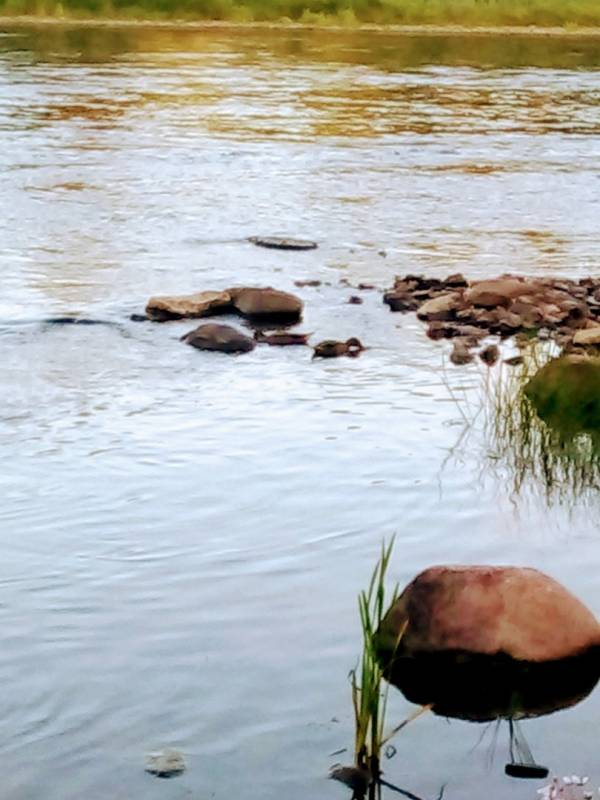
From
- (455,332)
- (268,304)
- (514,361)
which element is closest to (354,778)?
(514,361)

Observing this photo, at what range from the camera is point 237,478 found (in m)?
10.5

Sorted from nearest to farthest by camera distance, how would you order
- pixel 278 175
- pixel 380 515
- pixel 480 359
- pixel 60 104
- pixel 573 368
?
pixel 380 515, pixel 573 368, pixel 480 359, pixel 278 175, pixel 60 104

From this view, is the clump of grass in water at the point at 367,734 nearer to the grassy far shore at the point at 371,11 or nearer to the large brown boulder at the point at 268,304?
the large brown boulder at the point at 268,304

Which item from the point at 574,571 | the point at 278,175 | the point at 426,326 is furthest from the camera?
the point at 278,175

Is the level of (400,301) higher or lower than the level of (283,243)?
higher

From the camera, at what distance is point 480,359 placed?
14031 mm

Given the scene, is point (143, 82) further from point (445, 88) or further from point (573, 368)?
point (573, 368)

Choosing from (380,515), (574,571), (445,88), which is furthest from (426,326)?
(445,88)

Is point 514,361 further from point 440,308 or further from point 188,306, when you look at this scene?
point 188,306

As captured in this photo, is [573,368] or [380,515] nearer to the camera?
[380,515]

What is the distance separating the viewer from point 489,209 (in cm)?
2433

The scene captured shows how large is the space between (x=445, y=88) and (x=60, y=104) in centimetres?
1173

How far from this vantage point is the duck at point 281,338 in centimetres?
1466

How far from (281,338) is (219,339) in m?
0.57
